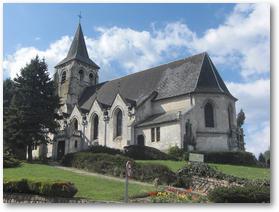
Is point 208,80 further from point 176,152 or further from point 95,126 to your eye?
point 95,126

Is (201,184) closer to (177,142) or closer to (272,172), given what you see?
(272,172)

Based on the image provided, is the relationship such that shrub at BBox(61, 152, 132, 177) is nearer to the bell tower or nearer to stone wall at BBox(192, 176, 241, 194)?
stone wall at BBox(192, 176, 241, 194)

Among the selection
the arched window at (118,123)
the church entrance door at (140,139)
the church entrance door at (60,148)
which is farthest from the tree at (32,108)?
the church entrance door at (140,139)

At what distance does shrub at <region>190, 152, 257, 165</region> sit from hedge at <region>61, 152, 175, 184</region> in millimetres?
7963

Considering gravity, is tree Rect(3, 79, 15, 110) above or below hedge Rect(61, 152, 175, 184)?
above

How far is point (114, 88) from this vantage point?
126ft

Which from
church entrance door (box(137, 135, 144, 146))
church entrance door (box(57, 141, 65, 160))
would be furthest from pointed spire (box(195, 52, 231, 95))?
church entrance door (box(57, 141, 65, 160))

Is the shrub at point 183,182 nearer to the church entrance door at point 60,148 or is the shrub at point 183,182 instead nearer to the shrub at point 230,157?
the shrub at point 230,157

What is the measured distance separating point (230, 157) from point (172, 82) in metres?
8.70

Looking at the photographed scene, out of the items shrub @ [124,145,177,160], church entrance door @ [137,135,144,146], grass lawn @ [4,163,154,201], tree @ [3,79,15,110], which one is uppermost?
tree @ [3,79,15,110]

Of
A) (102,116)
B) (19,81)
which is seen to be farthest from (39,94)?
(102,116)

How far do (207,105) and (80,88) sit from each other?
18348 millimetres

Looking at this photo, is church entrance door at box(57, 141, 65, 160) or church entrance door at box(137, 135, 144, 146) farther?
church entrance door at box(57, 141, 65, 160)

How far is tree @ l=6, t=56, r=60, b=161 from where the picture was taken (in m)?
25.9
